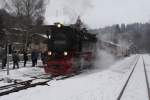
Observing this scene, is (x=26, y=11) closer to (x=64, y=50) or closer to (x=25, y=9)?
(x=25, y=9)

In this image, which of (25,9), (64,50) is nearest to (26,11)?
(25,9)

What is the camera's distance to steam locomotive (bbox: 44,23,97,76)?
20844 mm

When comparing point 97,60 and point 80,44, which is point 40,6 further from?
point 80,44

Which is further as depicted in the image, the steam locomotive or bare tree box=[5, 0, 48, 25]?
bare tree box=[5, 0, 48, 25]

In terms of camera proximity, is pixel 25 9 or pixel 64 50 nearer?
pixel 64 50

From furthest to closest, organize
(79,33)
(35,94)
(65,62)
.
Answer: (79,33)
(65,62)
(35,94)

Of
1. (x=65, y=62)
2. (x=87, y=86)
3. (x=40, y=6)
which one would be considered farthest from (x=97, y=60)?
(x=40, y=6)

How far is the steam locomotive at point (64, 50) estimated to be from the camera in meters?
20.8

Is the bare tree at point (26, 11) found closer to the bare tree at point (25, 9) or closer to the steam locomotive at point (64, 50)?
the bare tree at point (25, 9)

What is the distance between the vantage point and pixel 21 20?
1927 inches

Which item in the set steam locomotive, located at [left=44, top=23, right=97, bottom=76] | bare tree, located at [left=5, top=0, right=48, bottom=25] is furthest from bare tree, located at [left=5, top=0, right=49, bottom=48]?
steam locomotive, located at [left=44, top=23, right=97, bottom=76]

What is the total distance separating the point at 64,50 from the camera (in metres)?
21.3

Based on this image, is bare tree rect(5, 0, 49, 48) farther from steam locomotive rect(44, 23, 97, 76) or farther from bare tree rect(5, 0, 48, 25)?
steam locomotive rect(44, 23, 97, 76)

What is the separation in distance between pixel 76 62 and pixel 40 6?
3261 cm
